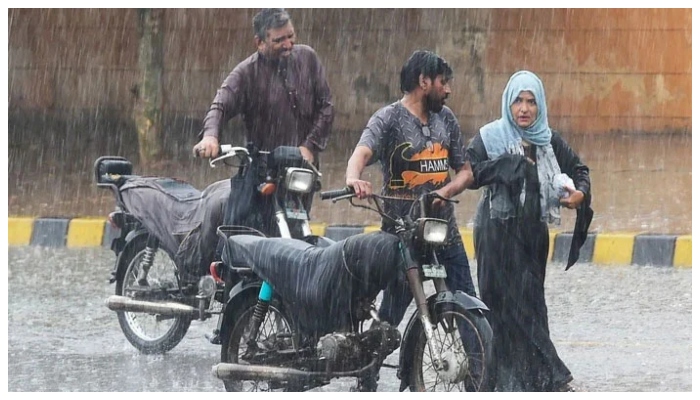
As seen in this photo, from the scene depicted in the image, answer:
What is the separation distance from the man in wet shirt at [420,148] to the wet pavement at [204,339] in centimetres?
65

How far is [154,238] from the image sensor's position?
813 centimetres

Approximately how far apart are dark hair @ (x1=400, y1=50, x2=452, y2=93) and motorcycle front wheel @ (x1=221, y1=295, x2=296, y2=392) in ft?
3.28

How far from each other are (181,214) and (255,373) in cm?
148

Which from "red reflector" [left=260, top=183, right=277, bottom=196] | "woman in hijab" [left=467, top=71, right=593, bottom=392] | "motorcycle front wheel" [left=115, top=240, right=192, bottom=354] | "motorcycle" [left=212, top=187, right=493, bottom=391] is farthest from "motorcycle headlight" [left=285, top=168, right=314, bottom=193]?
"motorcycle front wheel" [left=115, top=240, right=192, bottom=354]

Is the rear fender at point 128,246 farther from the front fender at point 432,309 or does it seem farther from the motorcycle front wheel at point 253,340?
the front fender at point 432,309

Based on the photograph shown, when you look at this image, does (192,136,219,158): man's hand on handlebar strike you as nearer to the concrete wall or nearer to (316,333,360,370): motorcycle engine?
(316,333,360,370): motorcycle engine

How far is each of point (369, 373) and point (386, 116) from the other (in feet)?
3.38

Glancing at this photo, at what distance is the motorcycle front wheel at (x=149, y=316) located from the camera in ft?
26.2

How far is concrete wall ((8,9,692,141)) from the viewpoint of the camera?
16.4 meters

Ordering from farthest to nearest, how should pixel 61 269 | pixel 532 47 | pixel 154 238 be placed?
pixel 532 47
pixel 61 269
pixel 154 238

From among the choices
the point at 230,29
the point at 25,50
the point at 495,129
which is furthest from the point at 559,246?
the point at 25,50

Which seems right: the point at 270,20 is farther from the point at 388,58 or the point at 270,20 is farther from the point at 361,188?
the point at 388,58

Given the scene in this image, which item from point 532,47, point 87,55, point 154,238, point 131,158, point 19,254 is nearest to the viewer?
point 154,238

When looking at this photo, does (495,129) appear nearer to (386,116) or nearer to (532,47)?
(386,116)
